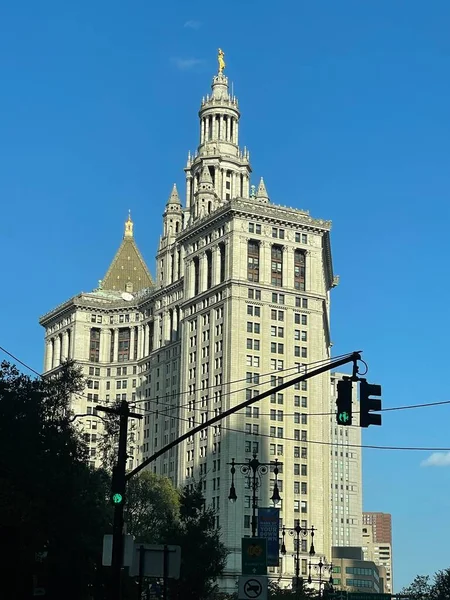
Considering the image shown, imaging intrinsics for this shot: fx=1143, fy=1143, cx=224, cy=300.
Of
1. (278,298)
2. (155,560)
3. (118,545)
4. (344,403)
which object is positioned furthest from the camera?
(278,298)

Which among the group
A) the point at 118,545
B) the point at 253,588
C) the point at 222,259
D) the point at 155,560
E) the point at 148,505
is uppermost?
the point at 222,259

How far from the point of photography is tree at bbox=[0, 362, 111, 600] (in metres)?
61.8

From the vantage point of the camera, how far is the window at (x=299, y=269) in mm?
180250

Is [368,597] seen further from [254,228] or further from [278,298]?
[254,228]

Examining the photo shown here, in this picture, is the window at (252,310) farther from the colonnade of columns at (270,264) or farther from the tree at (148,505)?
the tree at (148,505)

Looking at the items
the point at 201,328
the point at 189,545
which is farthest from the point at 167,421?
the point at 189,545

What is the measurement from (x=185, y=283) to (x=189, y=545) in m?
112

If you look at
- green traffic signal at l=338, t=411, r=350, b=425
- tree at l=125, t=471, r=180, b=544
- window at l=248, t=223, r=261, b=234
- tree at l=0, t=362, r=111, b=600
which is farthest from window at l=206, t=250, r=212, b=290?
green traffic signal at l=338, t=411, r=350, b=425

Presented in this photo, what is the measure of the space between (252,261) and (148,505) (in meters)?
50.5

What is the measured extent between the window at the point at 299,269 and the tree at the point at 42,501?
10769 centimetres

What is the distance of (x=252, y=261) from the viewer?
177875 millimetres

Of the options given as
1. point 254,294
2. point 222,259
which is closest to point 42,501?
point 254,294

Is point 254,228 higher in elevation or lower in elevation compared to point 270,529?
higher

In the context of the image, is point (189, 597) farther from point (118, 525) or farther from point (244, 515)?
point (244, 515)
